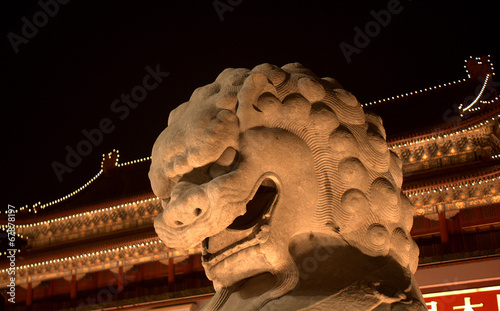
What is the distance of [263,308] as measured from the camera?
2.12 m

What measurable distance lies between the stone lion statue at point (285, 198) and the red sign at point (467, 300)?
24.7 feet

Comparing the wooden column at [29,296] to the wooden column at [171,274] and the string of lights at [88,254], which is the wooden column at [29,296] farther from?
the wooden column at [171,274]

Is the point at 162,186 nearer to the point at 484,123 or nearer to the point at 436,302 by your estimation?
the point at 436,302

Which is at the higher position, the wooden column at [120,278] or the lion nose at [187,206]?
the wooden column at [120,278]

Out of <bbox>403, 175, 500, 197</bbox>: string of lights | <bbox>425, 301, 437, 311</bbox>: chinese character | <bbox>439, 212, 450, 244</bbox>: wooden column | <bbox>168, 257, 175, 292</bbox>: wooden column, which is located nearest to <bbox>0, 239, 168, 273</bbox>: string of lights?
<bbox>168, 257, 175, 292</bbox>: wooden column

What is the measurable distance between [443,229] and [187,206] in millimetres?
10290

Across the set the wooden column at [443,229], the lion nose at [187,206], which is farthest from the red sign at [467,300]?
the lion nose at [187,206]

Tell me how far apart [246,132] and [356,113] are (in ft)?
1.67

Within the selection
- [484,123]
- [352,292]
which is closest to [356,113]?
[352,292]

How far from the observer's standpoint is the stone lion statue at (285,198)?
2.13m

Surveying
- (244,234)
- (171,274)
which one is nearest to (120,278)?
(171,274)

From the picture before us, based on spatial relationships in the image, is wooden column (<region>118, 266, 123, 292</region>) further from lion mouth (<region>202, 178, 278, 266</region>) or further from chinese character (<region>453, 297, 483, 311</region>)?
lion mouth (<region>202, 178, 278, 266</region>)

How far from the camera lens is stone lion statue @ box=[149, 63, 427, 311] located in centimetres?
213

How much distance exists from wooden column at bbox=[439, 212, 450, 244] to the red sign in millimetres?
1939
